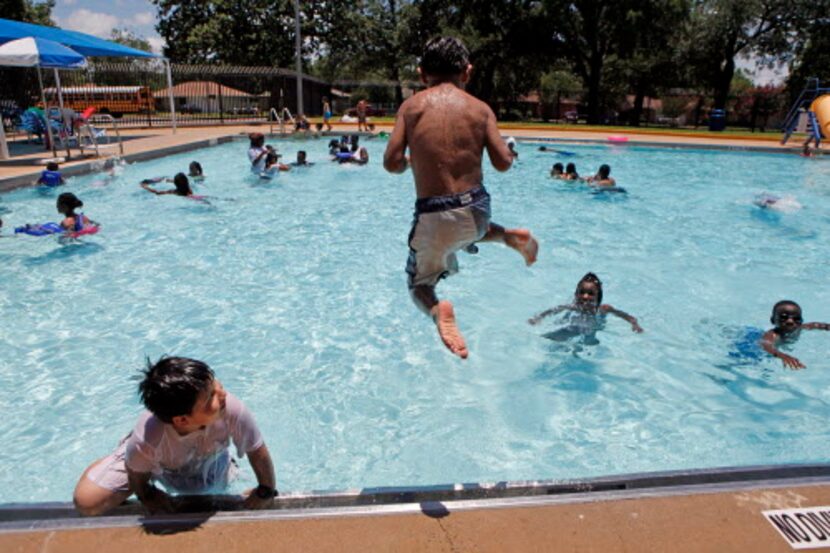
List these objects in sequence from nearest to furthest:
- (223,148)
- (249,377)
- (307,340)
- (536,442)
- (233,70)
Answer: (536,442), (249,377), (307,340), (223,148), (233,70)

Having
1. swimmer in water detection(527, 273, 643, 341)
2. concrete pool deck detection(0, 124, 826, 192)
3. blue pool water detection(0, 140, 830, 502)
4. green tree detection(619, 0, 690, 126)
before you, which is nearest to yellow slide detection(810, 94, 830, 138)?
blue pool water detection(0, 140, 830, 502)

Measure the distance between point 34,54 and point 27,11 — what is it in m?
35.1

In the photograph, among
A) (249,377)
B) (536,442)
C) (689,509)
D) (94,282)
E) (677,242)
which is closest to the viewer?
(689,509)

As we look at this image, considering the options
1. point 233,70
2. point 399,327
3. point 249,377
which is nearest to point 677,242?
point 399,327

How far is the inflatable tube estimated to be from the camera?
311 inches

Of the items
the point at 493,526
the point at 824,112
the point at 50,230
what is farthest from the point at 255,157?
the point at 824,112

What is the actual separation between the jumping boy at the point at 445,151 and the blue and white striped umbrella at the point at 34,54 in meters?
13.4

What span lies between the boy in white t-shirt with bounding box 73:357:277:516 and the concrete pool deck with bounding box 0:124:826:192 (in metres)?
11.2

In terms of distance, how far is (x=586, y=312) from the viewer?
19.1 ft

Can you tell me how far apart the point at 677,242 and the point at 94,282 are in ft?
29.8

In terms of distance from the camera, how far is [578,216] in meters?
11.6

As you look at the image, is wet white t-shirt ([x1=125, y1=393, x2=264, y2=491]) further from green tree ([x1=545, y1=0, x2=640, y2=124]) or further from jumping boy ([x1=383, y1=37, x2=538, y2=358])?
green tree ([x1=545, y1=0, x2=640, y2=124])

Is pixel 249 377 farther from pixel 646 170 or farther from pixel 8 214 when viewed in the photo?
pixel 646 170

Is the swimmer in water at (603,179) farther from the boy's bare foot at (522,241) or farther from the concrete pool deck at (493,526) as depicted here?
the concrete pool deck at (493,526)
